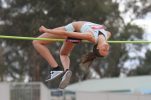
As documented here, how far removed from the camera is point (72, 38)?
33.6 feet

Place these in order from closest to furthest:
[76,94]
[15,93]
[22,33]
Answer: [15,93] → [76,94] → [22,33]

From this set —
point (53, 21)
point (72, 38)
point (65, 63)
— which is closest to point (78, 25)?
point (72, 38)

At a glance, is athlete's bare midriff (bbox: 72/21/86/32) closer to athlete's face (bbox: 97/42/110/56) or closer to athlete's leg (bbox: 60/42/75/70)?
athlete's leg (bbox: 60/42/75/70)

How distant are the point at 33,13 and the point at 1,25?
7.96 feet

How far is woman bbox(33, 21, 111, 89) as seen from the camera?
9945mm

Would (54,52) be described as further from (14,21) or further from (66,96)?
(66,96)

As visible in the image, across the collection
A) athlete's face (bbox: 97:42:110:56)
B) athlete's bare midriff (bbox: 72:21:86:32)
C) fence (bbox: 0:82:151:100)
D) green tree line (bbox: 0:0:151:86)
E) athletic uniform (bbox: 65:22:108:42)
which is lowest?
fence (bbox: 0:82:151:100)

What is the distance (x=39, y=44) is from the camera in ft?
34.2

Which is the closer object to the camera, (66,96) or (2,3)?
(66,96)

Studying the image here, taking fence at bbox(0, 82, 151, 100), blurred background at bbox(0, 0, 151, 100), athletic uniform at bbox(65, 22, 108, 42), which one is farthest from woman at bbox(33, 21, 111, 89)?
blurred background at bbox(0, 0, 151, 100)

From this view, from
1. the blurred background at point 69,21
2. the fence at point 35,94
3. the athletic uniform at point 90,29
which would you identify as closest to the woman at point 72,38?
the athletic uniform at point 90,29

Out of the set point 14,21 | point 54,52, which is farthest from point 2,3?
point 54,52

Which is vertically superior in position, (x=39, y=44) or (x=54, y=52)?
(x=54, y=52)

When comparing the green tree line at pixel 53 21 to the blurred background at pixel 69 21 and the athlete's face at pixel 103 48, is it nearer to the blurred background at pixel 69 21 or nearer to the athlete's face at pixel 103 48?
the blurred background at pixel 69 21
